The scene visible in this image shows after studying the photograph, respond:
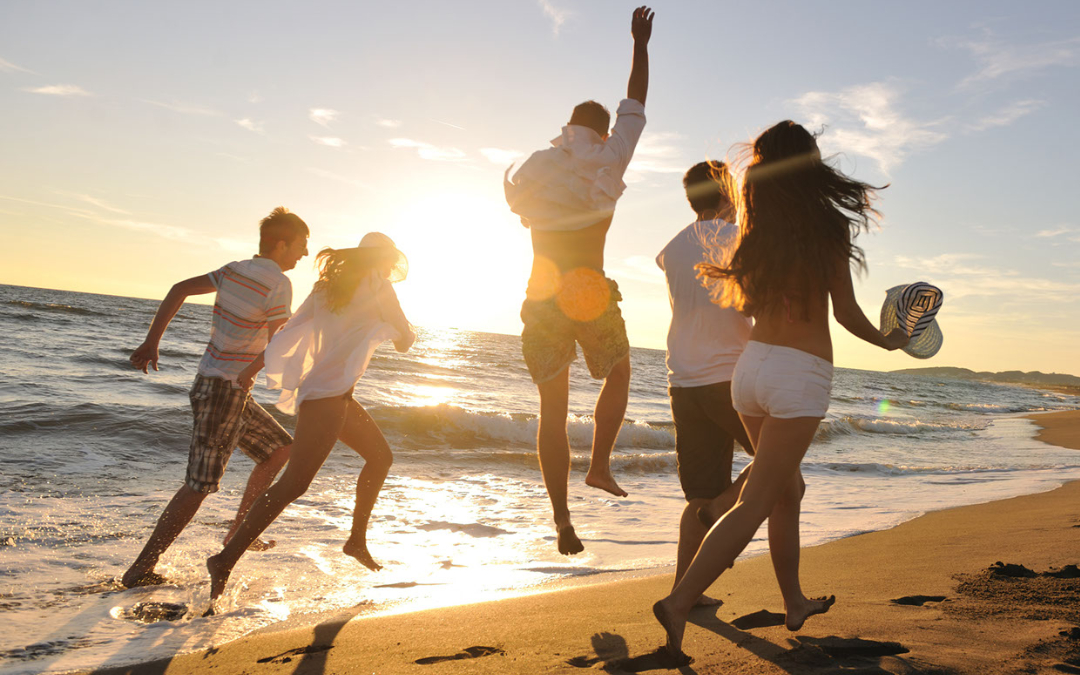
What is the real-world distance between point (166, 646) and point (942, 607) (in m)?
3.53

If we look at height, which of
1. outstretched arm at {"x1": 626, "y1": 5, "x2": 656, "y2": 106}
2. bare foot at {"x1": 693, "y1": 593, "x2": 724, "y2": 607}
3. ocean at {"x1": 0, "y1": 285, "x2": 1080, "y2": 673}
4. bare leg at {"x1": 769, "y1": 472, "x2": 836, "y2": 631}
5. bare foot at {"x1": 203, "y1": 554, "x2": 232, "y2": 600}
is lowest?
ocean at {"x1": 0, "y1": 285, "x2": 1080, "y2": 673}

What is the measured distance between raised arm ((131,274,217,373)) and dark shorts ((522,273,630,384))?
1.99 metres

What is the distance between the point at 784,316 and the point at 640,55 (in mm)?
1691

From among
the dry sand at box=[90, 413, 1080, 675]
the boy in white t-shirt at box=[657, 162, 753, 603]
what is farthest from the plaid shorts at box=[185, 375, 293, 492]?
the boy in white t-shirt at box=[657, 162, 753, 603]

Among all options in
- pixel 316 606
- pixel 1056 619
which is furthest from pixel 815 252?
pixel 316 606

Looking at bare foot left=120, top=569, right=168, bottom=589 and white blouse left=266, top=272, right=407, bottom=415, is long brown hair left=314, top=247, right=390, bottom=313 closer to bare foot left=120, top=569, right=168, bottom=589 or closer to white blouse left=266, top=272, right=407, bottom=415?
white blouse left=266, top=272, right=407, bottom=415

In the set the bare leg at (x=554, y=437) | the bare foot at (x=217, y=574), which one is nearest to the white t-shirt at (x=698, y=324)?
the bare leg at (x=554, y=437)

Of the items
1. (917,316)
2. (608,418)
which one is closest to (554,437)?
(608,418)

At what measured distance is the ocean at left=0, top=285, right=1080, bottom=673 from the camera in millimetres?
3750

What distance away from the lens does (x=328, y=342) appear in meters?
3.70

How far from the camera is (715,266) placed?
109 inches

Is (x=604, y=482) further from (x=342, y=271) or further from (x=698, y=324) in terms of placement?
(x=342, y=271)

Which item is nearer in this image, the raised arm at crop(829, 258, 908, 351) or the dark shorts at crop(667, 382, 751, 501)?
the raised arm at crop(829, 258, 908, 351)

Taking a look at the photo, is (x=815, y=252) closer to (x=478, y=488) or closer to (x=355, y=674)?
(x=355, y=674)
